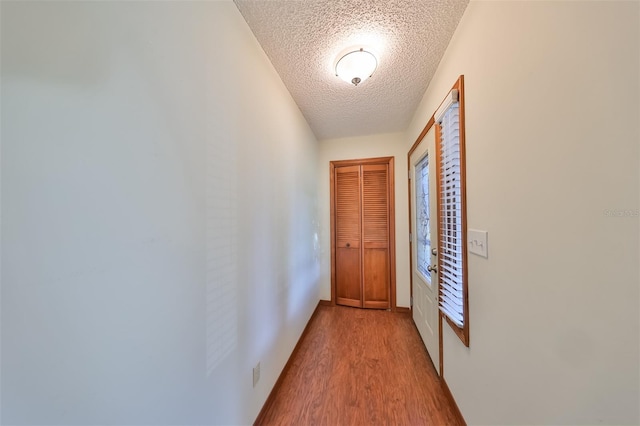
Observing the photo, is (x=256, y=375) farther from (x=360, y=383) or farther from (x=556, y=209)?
(x=556, y=209)

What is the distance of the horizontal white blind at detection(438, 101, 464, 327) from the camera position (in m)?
1.39

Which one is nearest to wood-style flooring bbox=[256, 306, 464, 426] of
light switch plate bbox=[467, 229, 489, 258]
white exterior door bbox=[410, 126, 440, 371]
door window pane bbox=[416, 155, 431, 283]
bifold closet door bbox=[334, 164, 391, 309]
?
white exterior door bbox=[410, 126, 440, 371]

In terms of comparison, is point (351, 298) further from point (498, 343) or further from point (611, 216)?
point (611, 216)

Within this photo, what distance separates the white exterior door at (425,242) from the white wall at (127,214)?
149 centimetres

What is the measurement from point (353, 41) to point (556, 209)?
1463 mm

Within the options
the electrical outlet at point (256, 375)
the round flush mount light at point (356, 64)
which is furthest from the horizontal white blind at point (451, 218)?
the electrical outlet at point (256, 375)

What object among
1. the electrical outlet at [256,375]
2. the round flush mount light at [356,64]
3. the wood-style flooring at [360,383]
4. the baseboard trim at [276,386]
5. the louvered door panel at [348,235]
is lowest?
the wood-style flooring at [360,383]

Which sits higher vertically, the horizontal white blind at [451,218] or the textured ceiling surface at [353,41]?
the textured ceiling surface at [353,41]

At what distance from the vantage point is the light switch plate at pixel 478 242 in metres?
1.12

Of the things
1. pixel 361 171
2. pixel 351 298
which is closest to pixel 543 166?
pixel 361 171

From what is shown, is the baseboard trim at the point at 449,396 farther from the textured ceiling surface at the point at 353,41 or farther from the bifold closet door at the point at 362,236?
the textured ceiling surface at the point at 353,41

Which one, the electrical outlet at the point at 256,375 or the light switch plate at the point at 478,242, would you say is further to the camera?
the electrical outlet at the point at 256,375

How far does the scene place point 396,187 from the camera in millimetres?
3102

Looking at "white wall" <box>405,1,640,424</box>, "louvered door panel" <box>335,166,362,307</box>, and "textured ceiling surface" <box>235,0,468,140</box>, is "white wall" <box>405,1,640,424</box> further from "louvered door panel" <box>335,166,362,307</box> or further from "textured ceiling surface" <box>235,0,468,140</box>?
"louvered door panel" <box>335,166,362,307</box>
